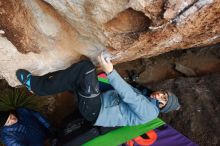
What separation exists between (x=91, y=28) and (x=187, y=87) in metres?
2.19

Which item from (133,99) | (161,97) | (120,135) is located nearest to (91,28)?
(133,99)

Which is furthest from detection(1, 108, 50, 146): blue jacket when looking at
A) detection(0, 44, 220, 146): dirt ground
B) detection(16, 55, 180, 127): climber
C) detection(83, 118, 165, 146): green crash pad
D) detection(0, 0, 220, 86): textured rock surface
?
detection(83, 118, 165, 146): green crash pad

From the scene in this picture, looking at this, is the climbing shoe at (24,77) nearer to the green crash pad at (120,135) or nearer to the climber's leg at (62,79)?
the climber's leg at (62,79)

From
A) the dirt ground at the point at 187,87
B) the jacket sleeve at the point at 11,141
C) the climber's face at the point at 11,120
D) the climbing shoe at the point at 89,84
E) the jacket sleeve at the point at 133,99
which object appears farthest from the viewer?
the dirt ground at the point at 187,87

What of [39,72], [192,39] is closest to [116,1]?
[192,39]

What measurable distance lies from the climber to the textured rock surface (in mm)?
216

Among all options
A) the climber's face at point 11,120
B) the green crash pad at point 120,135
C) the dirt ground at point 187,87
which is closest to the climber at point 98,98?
the green crash pad at point 120,135

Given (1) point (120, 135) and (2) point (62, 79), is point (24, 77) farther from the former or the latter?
(1) point (120, 135)

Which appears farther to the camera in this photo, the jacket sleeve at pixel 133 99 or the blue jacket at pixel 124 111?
the blue jacket at pixel 124 111

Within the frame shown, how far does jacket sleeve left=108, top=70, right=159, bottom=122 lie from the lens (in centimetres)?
277

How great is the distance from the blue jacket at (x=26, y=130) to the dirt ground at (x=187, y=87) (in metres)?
0.43

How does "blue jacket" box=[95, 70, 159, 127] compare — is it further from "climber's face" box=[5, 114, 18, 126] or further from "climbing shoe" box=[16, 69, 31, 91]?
"climber's face" box=[5, 114, 18, 126]

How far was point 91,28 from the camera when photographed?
2.85 m

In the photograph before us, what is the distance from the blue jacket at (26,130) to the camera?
3.66 metres
